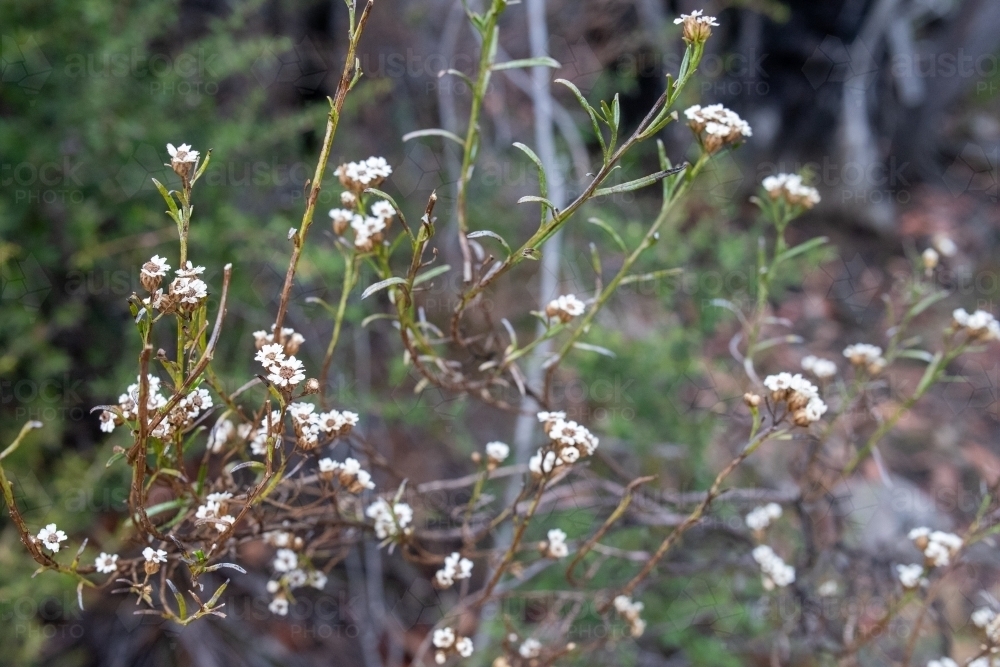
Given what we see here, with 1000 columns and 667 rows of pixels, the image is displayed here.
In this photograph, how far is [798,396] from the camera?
95 centimetres

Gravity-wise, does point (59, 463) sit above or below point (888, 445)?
above

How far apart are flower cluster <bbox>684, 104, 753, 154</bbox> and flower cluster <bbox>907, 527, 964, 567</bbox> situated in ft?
2.27

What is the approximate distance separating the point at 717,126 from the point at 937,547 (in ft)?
2.39

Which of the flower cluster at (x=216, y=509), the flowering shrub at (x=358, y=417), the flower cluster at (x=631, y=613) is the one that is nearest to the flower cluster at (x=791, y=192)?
the flowering shrub at (x=358, y=417)

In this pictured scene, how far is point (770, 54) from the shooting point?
12.6 feet

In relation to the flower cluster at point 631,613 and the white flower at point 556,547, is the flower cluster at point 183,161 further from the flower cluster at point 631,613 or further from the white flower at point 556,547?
the flower cluster at point 631,613

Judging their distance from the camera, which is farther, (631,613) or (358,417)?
(631,613)

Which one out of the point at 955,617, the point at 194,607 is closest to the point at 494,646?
the point at 194,607

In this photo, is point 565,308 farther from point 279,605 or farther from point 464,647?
point 279,605

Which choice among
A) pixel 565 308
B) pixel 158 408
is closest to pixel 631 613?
pixel 565 308

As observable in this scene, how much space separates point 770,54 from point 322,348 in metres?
2.73

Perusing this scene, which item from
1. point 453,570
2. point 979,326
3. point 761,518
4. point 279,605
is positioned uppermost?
point 979,326

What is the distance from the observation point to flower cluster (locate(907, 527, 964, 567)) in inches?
46.0

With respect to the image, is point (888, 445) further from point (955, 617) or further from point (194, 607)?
point (194, 607)
